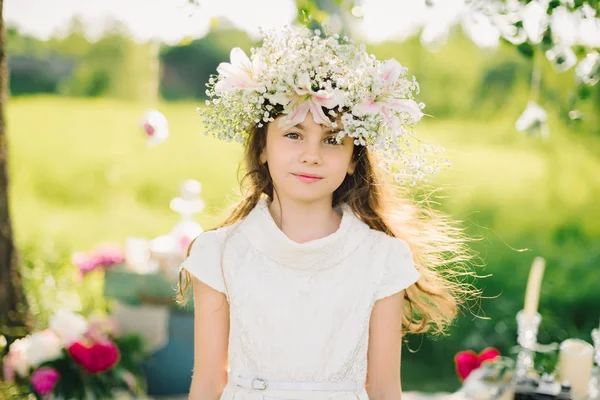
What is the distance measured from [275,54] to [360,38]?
4.39m

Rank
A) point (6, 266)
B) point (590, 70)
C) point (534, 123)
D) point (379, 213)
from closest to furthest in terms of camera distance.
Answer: point (379, 213)
point (590, 70)
point (534, 123)
point (6, 266)

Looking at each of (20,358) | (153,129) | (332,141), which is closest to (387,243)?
(332,141)

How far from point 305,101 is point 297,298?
21.8 inches

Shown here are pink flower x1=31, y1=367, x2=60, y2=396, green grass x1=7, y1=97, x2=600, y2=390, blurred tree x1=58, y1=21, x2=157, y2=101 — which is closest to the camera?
pink flower x1=31, y1=367, x2=60, y2=396

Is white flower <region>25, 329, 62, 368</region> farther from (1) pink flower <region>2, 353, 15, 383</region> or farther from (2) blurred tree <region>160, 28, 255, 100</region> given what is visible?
(2) blurred tree <region>160, 28, 255, 100</region>

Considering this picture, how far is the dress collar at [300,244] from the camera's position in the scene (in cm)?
213

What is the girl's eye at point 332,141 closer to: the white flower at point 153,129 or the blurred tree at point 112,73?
the white flower at point 153,129

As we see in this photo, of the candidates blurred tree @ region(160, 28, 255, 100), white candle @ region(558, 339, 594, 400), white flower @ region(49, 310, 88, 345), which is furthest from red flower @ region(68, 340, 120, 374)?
blurred tree @ region(160, 28, 255, 100)

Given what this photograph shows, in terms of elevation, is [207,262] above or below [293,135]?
below

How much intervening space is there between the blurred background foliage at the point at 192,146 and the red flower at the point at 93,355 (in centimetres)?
277

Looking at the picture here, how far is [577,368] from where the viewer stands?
2.83 meters

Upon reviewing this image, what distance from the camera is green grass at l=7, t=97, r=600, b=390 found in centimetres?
639

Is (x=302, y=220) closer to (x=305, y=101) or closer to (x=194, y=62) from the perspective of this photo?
(x=305, y=101)

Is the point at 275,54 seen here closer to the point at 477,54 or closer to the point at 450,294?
the point at 450,294
